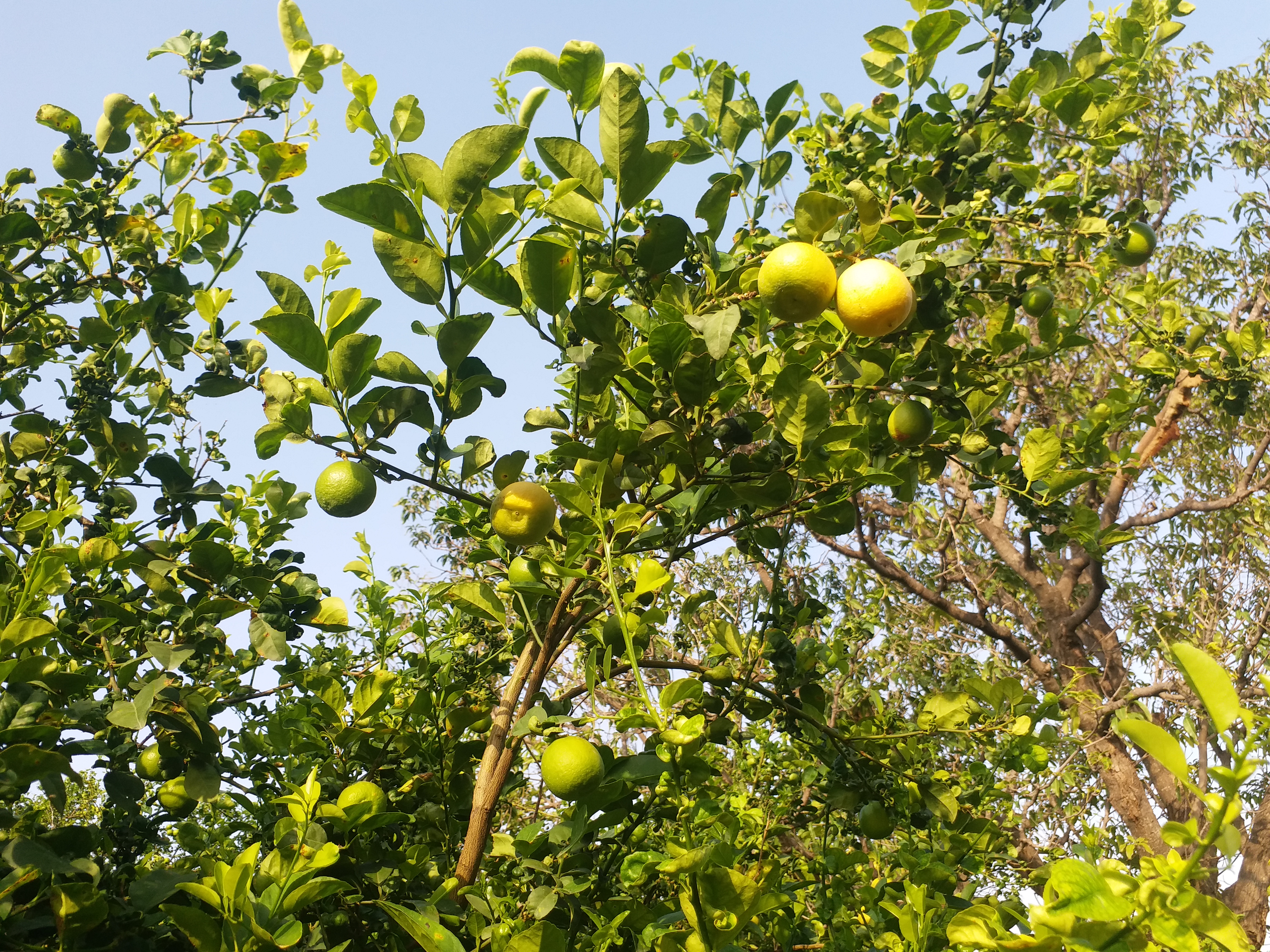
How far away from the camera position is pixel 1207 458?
302 inches

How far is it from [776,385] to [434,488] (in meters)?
0.50

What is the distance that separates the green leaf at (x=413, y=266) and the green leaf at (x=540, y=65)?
0.33 m

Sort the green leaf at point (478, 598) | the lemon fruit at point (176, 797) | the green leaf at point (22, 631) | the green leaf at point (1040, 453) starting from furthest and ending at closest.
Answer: the green leaf at point (1040, 453) < the green leaf at point (478, 598) < the lemon fruit at point (176, 797) < the green leaf at point (22, 631)

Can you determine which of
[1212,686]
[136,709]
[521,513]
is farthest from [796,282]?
[136,709]

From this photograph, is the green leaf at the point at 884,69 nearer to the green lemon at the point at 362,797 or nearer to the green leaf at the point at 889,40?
the green leaf at the point at 889,40

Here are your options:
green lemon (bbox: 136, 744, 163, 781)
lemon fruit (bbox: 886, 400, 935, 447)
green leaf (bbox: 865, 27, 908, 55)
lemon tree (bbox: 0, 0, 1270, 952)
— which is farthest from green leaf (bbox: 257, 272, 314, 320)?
green leaf (bbox: 865, 27, 908, 55)

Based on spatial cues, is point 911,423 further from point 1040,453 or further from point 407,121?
point 407,121

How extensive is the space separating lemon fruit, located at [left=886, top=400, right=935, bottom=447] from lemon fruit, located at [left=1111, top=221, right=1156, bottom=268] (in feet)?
2.79

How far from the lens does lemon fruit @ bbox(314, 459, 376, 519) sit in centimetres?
123

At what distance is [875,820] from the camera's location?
5.08 feet

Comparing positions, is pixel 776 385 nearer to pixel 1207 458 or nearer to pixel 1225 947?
pixel 1225 947

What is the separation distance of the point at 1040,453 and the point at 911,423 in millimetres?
356

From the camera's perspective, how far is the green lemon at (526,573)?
1.31 meters

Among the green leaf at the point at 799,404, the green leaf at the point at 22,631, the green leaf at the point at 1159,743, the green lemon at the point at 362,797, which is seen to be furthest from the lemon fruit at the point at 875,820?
the green leaf at the point at 22,631
